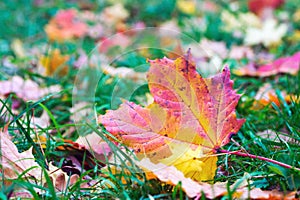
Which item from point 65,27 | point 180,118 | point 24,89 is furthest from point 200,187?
point 65,27

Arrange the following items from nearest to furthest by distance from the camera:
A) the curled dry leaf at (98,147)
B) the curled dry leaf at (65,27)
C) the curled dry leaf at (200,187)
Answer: the curled dry leaf at (200,187) < the curled dry leaf at (98,147) < the curled dry leaf at (65,27)

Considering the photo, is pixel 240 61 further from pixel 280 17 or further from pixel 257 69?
pixel 280 17

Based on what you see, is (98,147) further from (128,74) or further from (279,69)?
(279,69)

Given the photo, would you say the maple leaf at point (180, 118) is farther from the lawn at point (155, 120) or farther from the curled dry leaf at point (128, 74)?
the curled dry leaf at point (128, 74)

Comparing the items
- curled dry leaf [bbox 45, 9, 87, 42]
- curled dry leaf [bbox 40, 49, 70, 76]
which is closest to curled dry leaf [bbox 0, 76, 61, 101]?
curled dry leaf [bbox 40, 49, 70, 76]

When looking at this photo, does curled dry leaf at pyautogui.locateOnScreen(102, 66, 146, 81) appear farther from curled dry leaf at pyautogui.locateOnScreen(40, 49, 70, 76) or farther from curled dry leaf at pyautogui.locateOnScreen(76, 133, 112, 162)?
curled dry leaf at pyautogui.locateOnScreen(76, 133, 112, 162)

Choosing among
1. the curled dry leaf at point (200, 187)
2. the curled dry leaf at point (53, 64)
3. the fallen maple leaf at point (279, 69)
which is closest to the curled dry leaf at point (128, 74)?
the curled dry leaf at point (53, 64)

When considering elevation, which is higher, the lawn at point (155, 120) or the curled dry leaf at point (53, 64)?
the curled dry leaf at point (53, 64)

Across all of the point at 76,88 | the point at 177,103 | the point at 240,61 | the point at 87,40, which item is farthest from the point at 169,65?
the point at 87,40
